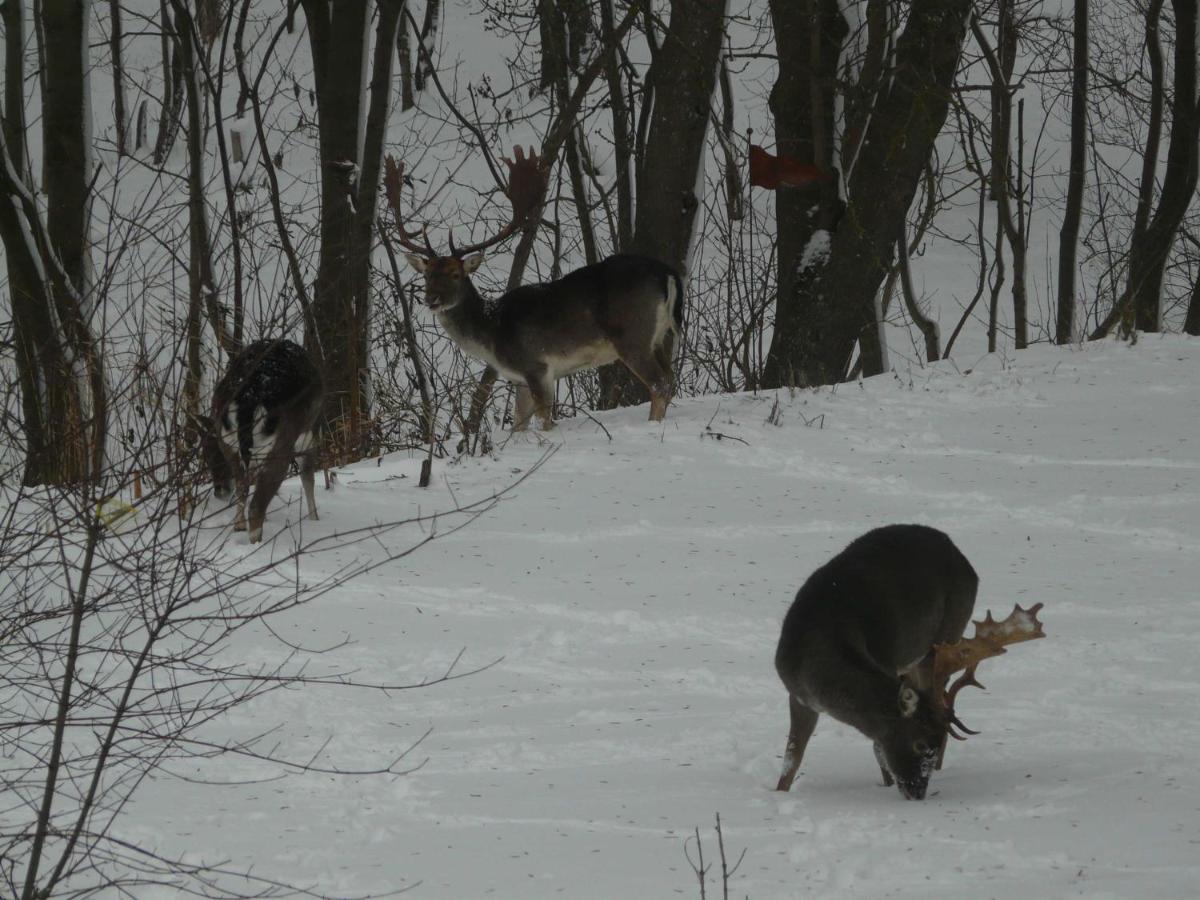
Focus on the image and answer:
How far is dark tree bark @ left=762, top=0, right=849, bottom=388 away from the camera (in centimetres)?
1248

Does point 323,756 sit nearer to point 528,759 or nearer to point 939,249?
point 528,759

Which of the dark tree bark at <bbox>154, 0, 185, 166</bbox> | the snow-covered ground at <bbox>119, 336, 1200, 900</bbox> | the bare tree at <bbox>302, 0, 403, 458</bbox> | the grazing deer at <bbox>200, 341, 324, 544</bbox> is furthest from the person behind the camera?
the bare tree at <bbox>302, 0, 403, 458</bbox>

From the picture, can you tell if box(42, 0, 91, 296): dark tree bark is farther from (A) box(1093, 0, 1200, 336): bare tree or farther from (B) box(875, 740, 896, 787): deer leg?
(A) box(1093, 0, 1200, 336): bare tree

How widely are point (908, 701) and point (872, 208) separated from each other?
26.5ft

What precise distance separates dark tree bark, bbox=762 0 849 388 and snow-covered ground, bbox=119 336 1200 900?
1.24 meters

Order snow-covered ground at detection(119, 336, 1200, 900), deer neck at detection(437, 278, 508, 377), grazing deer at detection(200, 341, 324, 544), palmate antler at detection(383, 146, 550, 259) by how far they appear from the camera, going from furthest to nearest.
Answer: palmate antler at detection(383, 146, 550, 259) < deer neck at detection(437, 278, 508, 377) < grazing deer at detection(200, 341, 324, 544) < snow-covered ground at detection(119, 336, 1200, 900)

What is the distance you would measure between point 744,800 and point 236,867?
64.3 inches

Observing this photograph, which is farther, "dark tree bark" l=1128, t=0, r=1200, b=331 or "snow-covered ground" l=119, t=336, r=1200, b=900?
"dark tree bark" l=1128, t=0, r=1200, b=331

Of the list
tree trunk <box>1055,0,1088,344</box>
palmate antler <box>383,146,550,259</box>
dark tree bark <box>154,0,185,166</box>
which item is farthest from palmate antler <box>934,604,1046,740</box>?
tree trunk <box>1055,0,1088,344</box>

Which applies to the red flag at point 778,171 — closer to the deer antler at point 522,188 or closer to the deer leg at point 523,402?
the deer antler at point 522,188

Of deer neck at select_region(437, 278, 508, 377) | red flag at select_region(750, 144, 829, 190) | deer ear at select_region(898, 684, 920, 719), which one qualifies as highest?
red flag at select_region(750, 144, 829, 190)

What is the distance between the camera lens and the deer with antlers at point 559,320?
10.6m

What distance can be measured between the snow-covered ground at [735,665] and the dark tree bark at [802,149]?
1.24m

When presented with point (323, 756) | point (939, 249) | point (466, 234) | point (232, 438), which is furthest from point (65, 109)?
point (939, 249)
